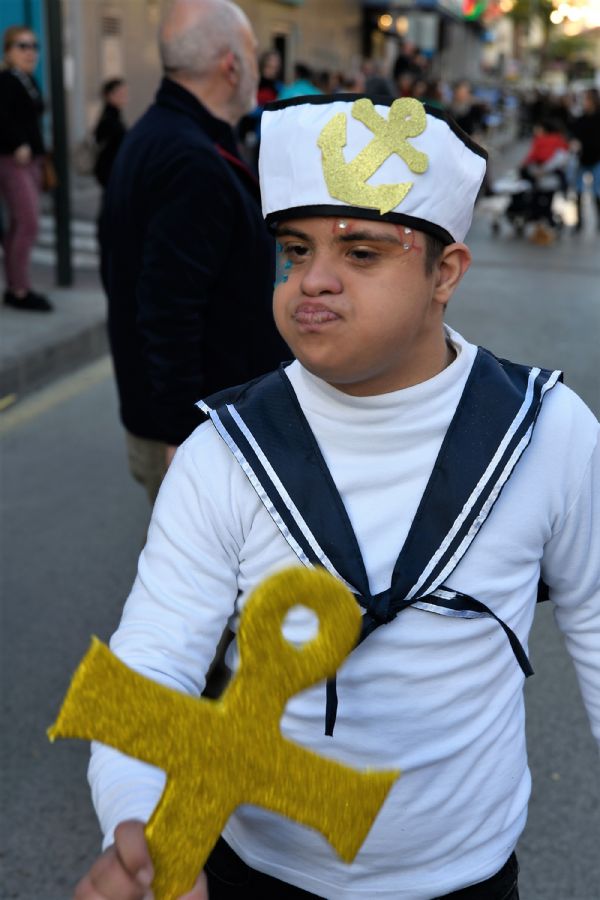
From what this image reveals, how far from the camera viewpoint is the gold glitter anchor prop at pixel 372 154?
1.46 metres

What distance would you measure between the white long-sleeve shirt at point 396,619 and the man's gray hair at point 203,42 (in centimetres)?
186

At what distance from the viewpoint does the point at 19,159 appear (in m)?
8.34

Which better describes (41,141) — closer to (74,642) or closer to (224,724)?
(74,642)

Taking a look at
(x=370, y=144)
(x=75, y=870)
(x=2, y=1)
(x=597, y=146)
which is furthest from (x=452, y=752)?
(x=597, y=146)

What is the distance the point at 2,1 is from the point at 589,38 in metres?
113

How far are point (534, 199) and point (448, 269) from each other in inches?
566

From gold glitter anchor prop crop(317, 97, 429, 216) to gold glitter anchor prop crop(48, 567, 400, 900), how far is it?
1.66 feet

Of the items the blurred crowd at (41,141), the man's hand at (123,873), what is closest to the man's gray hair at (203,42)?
the blurred crowd at (41,141)

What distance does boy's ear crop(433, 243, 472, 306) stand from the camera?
159cm

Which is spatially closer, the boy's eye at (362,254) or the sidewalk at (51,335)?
the boy's eye at (362,254)

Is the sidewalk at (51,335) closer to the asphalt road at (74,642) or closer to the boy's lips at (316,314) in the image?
the asphalt road at (74,642)

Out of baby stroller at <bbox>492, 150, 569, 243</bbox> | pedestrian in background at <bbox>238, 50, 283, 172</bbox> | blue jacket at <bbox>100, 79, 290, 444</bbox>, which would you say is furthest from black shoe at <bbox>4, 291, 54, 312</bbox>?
baby stroller at <bbox>492, 150, 569, 243</bbox>

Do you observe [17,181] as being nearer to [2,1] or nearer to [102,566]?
[102,566]

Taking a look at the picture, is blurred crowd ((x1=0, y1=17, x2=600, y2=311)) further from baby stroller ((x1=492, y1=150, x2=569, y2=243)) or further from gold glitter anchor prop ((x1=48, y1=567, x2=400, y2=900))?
gold glitter anchor prop ((x1=48, y1=567, x2=400, y2=900))
